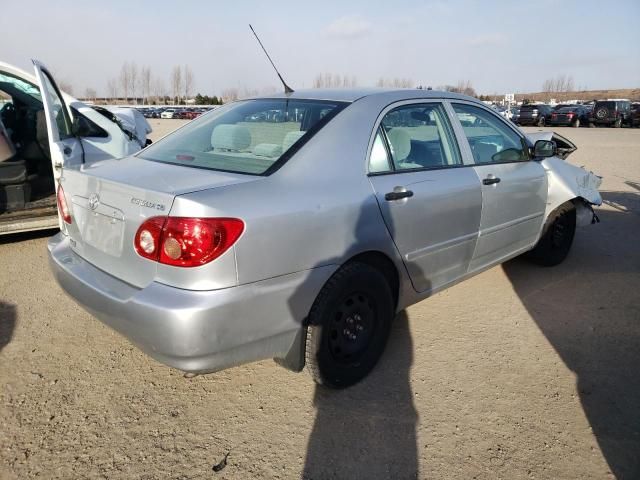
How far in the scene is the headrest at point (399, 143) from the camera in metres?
2.88

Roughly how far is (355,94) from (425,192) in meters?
0.74

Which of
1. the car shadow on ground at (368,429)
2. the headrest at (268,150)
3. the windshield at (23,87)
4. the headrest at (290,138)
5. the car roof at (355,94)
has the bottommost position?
the car shadow on ground at (368,429)

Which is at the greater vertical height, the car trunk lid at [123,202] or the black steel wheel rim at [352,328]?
the car trunk lid at [123,202]

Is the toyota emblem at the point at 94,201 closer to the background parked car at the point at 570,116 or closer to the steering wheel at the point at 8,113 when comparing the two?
the steering wheel at the point at 8,113

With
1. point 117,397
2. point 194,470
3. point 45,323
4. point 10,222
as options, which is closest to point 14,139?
point 10,222

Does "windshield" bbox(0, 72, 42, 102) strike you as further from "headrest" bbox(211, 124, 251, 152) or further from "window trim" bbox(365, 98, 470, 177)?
"window trim" bbox(365, 98, 470, 177)

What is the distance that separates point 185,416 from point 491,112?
10.2 feet

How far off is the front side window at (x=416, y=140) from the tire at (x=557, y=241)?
1.80 metres

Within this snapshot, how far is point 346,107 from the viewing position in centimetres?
277

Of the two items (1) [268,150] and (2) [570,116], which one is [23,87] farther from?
(2) [570,116]

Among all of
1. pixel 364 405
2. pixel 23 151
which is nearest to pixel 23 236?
pixel 23 151

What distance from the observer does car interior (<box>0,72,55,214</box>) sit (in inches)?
197

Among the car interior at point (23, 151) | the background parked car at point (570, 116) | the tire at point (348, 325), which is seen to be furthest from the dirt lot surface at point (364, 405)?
the background parked car at point (570, 116)

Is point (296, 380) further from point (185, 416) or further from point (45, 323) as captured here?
point (45, 323)
